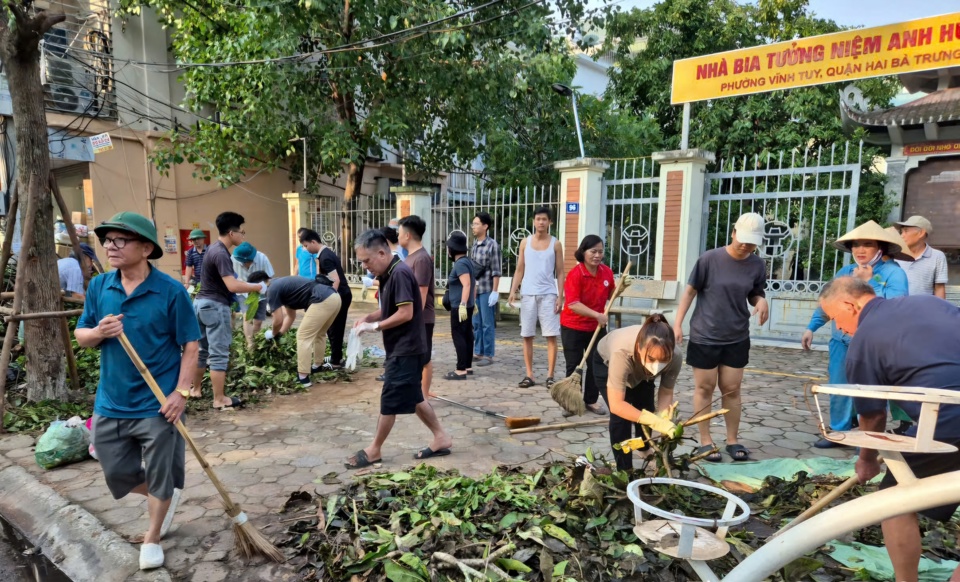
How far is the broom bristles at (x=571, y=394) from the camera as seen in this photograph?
4492 mm

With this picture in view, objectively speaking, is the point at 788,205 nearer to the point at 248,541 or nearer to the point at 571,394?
the point at 571,394

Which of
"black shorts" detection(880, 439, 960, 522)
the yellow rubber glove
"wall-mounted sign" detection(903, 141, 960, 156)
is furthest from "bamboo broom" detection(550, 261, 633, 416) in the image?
"wall-mounted sign" detection(903, 141, 960, 156)

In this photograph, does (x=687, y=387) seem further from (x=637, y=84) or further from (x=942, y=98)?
(x=637, y=84)

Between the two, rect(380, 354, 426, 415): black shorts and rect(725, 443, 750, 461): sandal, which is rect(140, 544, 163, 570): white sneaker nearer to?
rect(380, 354, 426, 415): black shorts

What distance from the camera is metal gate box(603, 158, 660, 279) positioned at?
8.86 metres

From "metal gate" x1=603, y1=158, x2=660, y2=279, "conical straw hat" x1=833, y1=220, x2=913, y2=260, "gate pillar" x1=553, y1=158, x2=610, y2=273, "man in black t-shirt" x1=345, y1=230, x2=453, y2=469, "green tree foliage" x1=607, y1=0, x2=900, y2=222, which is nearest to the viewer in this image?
"conical straw hat" x1=833, y1=220, x2=913, y2=260

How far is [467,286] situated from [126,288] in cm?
372

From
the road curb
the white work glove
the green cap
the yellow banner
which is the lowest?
the road curb

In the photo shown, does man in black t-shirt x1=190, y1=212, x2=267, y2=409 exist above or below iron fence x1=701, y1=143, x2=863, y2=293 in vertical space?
below

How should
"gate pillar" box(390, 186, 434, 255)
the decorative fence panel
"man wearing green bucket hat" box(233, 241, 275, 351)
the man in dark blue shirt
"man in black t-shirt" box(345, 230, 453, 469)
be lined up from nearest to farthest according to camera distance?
the man in dark blue shirt < "man in black t-shirt" box(345, 230, 453, 469) < "man wearing green bucket hat" box(233, 241, 275, 351) < the decorative fence panel < "gate pillar" box(390, 186, 434, 255)

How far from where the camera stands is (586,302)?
4.89 meters

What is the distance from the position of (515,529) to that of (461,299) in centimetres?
366

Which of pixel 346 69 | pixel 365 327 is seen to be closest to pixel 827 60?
pixel 365 327

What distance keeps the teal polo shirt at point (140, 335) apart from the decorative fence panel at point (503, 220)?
7.18 metres
